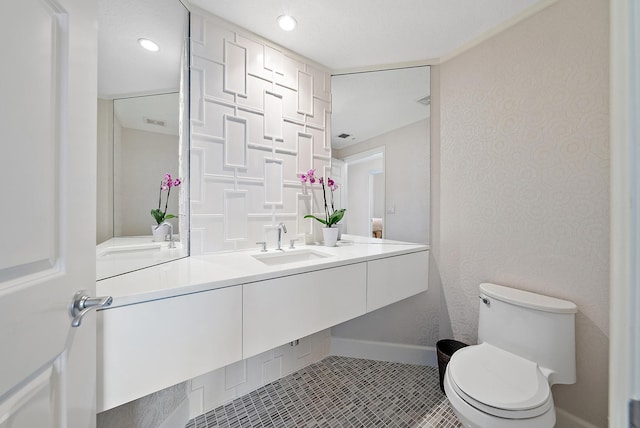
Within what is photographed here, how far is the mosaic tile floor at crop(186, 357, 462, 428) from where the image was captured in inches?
52.9

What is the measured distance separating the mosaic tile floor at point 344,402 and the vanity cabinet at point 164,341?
0.74 meters

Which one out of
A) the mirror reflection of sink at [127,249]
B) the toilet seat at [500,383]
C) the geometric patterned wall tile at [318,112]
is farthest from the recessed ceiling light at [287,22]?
the toilet seat at [500,383]

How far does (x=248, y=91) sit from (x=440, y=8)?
1.22 m

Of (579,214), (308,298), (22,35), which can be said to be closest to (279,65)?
(22,35)

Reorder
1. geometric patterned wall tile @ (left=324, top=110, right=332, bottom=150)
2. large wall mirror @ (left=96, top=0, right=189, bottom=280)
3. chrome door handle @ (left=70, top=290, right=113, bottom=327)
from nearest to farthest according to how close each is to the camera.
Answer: chrome door handle @ (left=70, top=290, right=113, bottom=327), large wall mirror @ (left=96, top=0, right=189, bottom=280), geometric patterned wall tile @ (left=324, top=110, right=332, bottom=150)

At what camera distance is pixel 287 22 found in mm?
1433

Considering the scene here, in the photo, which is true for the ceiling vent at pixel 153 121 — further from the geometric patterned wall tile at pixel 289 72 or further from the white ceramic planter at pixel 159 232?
the geometric patterned wall tile at pixel 289 72

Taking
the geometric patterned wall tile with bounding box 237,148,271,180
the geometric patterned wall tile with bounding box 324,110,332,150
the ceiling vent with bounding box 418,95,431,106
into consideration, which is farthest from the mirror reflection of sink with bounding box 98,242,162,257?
the ceiling vent with bounding box 418,95,431,106

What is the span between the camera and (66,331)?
1.78ft

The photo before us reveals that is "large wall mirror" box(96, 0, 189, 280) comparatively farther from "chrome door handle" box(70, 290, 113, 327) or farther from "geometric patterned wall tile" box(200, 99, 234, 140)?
"chrome door handle" box(70, 290, 113, 327)

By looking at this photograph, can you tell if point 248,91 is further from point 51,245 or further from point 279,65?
point 51,245

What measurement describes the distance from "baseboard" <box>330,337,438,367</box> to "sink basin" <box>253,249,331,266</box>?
841mm

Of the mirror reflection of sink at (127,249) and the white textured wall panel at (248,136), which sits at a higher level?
the white textured wall panel at (248,136)

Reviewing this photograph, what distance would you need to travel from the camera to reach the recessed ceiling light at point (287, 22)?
141cm
